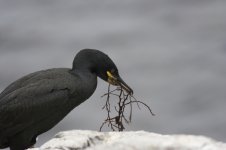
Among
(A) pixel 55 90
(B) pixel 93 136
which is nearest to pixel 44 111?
(A) pixel 55 90

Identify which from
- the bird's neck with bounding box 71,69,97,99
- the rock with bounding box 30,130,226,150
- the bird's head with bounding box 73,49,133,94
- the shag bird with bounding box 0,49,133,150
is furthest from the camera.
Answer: the bird's head with bounding box 73,49,133,94

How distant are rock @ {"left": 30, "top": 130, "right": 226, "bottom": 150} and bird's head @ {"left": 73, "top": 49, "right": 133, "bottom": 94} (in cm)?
508

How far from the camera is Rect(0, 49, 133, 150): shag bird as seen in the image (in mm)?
10688

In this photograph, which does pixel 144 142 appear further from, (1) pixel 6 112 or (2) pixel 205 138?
(1) pixel 6 112

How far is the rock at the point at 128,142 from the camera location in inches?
210

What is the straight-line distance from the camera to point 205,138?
214 inches

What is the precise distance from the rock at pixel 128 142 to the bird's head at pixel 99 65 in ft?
16.7

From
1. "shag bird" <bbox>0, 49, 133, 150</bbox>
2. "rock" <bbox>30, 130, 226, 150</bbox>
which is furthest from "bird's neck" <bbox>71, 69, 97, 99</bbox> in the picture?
"rock" <bbox>30, 130, 226, 150</bbox>

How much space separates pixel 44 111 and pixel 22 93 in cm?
47

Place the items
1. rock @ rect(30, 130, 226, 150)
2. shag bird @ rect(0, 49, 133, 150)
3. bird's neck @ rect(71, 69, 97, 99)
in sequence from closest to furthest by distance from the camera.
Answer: rock @ rect(30, 130, 226, 150), shag bird @ rect(0, 49, 133, 150), bird's neck @ rect(71, 69, 97, 99)

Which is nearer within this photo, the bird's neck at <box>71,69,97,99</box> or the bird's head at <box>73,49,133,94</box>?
the bird's neck at <box>71,69,97,99</box>

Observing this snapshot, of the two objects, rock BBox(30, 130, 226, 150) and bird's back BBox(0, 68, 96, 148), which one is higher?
rock BBox(30, 130, 226, 150)

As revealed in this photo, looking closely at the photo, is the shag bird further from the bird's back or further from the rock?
the rock

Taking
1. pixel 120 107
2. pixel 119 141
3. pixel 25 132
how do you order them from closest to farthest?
pixel 119 141 → pixel 120 107 → pixel 25 132
